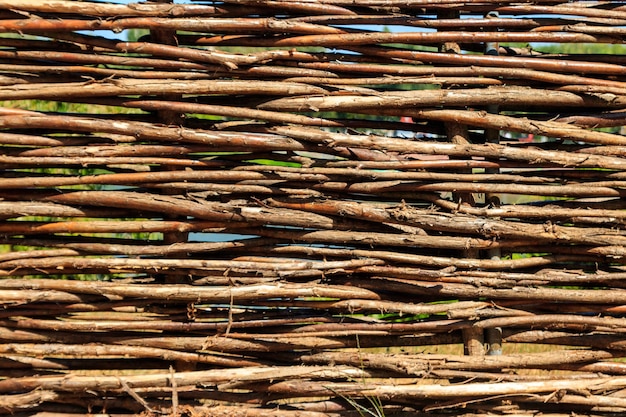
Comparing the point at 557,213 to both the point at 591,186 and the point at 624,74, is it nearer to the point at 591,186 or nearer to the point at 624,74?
the point at 591,186

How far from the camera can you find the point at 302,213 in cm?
190

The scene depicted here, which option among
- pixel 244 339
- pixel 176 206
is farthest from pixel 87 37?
pixel 244 339

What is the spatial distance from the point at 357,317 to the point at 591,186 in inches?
31.6

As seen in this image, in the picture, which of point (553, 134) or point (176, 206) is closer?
point (176, 206)

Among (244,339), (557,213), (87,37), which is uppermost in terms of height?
(87,37)

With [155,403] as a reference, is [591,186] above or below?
above

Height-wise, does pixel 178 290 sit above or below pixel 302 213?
below

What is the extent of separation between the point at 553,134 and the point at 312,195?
741 mm

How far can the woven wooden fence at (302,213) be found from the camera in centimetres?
185

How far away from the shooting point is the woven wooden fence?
1853 mm

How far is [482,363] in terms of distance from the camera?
6.33ft

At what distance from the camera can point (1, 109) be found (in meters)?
1.85

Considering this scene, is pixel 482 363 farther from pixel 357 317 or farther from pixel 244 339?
pixel 244 339

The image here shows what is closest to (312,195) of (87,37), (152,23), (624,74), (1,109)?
(152,23)
